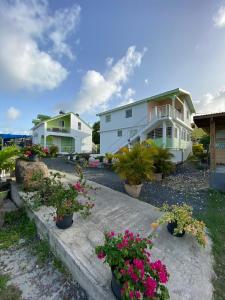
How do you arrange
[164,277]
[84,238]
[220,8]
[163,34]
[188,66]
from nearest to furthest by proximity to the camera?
[164,277] → [84,238] → [220,8] → [163,34] → [188,66]

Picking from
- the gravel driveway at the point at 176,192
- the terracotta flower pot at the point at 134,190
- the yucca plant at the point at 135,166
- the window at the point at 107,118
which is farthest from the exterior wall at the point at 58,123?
the terracotta flower pot at the point at 134,190

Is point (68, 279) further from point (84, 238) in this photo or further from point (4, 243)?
point (4, 243)

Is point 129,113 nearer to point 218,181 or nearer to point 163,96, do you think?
point 163,96

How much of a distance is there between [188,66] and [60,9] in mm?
7108

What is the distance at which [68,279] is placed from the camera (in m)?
2.57

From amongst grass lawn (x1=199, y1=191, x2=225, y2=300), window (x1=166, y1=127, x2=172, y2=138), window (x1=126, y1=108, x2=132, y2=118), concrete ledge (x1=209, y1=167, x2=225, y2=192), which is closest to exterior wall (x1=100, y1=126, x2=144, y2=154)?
window (x1=126, y1=108, x2=132, y2=118)

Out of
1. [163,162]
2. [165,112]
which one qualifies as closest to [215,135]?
[163,162]

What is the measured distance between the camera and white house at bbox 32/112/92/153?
25.1 m

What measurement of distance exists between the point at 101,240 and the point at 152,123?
1240cm

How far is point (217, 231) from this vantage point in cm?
369

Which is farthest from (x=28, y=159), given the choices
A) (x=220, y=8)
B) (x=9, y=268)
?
(x=220, y=8)

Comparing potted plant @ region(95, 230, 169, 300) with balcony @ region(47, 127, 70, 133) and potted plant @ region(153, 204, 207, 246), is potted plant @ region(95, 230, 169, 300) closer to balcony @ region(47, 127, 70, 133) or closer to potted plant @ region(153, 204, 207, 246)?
potted plant @ region(153, 204, 207, 246)

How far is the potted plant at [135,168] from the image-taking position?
543cm

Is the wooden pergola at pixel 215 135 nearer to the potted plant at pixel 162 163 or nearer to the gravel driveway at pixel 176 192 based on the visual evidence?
the gravel driveway at pixel 176 192
